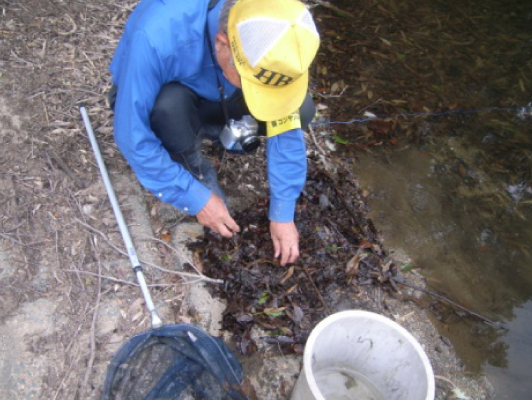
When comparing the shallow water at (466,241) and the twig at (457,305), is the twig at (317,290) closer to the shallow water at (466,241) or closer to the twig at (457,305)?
the twig at (457,305)

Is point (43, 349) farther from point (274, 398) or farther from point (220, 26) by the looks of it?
point (220, 26)

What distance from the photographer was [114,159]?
8.80ft

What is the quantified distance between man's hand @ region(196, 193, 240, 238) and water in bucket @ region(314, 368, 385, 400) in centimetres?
87

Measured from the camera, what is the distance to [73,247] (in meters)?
2.28

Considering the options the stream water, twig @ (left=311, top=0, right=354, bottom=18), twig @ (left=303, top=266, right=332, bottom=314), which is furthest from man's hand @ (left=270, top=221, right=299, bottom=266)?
twig @ (left=311, top=0, right=354, bottom=18)

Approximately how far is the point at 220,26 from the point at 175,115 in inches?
19.2

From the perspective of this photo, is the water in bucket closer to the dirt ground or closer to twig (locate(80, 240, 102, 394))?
the dirt ground

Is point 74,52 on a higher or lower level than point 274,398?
higher

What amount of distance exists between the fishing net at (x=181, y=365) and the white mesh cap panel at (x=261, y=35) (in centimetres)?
126

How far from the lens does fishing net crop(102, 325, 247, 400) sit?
1.90m

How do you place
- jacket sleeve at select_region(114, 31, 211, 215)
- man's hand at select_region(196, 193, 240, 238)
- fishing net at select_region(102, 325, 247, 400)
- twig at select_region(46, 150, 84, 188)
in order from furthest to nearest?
1. twig at select_region(46, 150, 84, 188)
2. man's hand at select_region(196, 193, 240, 238)
3. fishing net at select_region(102, 325, 247, 400)
4. jacket sleeve at select_region(114, 31, 211, 215)

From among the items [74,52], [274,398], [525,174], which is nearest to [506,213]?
[525,174]

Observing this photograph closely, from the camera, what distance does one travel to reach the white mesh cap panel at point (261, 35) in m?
1.51

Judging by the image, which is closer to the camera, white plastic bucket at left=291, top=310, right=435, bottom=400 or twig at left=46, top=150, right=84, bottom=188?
white plastic bucket at left=291, top=310, right=435, bottom=400
